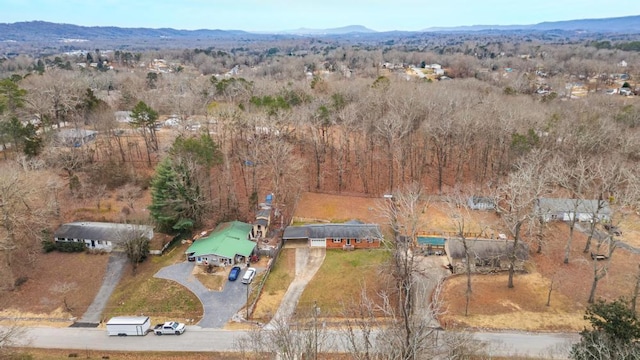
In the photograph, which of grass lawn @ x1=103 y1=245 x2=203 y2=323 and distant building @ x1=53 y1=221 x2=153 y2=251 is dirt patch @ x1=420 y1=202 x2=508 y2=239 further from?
distant building @ x1=53 y1=221 x2=153 y2=251

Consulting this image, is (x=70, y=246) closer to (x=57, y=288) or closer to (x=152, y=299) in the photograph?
(x=57, y=288)

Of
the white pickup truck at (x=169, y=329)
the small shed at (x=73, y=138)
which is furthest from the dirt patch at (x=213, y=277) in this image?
the small shed at (x=73, y=138)

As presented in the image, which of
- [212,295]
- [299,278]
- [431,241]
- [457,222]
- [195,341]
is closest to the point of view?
[195,341]

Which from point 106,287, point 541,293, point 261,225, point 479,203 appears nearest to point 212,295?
point 106,287

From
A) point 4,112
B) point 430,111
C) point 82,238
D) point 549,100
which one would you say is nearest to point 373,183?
point 430,111

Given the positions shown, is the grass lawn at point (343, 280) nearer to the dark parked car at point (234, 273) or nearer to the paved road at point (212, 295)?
the paved road at point (212, 295)
